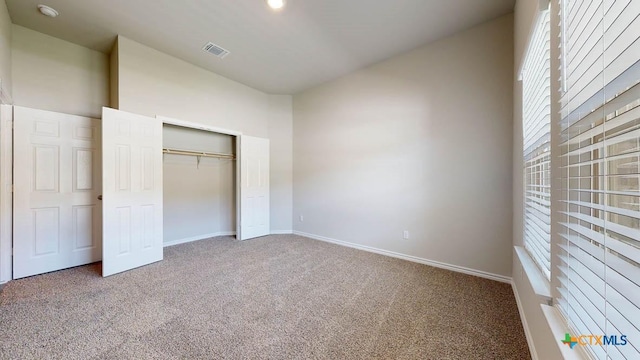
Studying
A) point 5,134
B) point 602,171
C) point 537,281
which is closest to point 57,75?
point 5,134

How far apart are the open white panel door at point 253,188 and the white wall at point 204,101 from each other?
0.61 ft

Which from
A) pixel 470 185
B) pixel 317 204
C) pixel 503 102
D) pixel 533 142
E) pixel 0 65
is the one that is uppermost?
pixel 0 65

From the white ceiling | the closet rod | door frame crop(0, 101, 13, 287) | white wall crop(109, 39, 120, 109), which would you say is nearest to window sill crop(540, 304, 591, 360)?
the white ceiling

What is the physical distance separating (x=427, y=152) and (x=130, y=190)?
395cm

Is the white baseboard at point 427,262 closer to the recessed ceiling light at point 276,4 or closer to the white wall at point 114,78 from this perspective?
the recessed ceiling light at point 276,4

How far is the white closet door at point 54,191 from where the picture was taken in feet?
8.87

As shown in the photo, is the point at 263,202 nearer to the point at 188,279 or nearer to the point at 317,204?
the point at 317,204

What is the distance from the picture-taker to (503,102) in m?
Answer: 2.56

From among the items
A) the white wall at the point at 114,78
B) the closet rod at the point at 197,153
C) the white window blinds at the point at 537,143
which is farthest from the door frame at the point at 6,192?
the white window blinds at the point at 537,143

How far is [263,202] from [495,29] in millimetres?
4378

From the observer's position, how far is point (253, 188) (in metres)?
4.57

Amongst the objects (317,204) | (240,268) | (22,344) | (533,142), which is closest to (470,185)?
(533,142)

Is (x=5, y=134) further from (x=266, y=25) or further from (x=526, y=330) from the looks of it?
(x=526, y=330)

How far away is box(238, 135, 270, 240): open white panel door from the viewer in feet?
14.4
